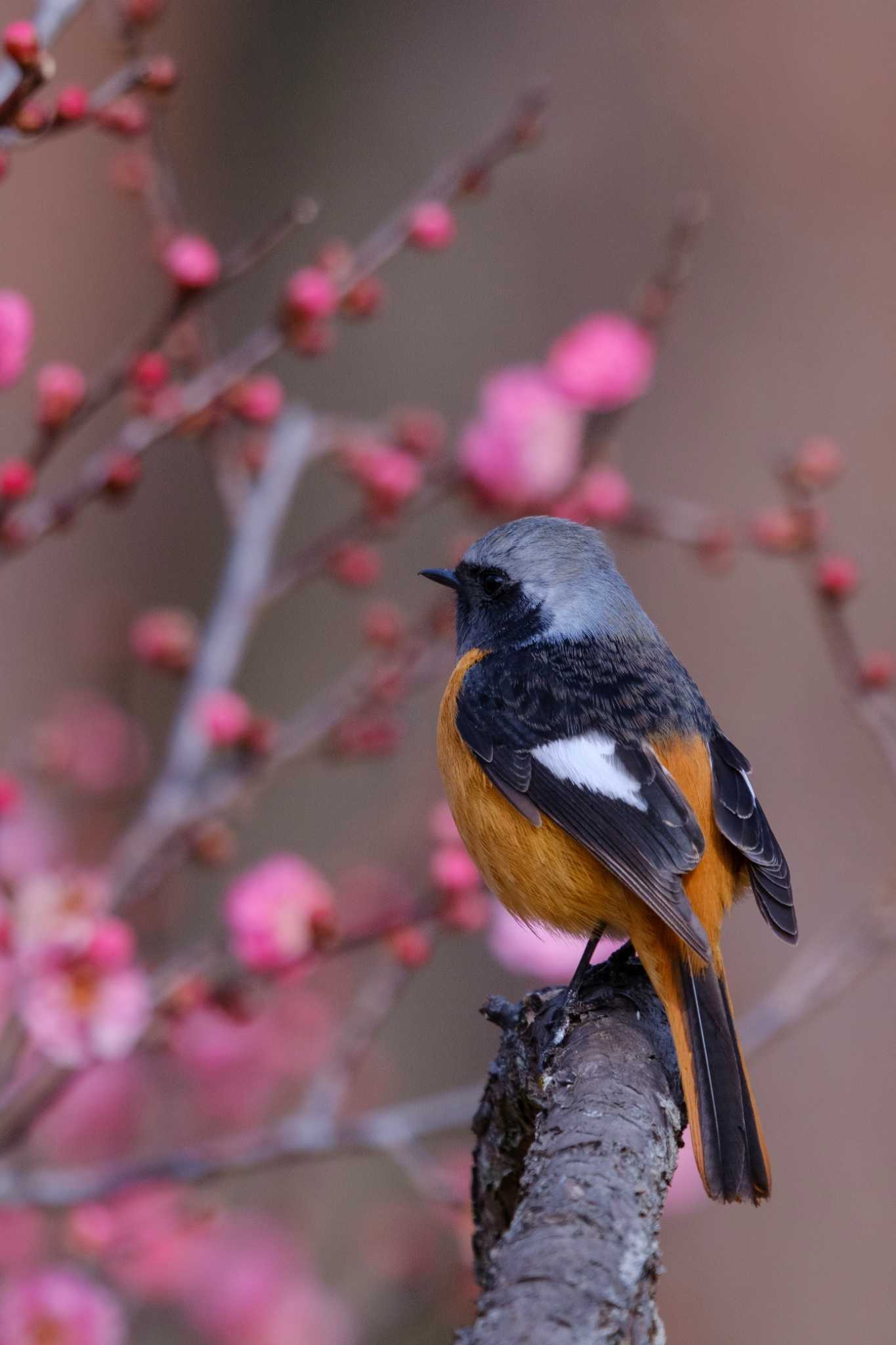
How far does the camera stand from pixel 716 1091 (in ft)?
7.55

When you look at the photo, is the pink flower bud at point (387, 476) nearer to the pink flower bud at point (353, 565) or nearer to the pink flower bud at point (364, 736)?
the pink flower bud at point (353, 565)

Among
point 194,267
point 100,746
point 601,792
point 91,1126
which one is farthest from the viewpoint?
point 91,1126

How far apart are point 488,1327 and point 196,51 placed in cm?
650

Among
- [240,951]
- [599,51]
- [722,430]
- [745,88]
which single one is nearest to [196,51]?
[599,51]

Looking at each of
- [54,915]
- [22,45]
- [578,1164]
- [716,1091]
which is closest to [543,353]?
[54,915]

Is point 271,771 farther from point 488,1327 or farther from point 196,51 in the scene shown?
point 196,51

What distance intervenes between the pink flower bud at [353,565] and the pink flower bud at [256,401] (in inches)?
14.8

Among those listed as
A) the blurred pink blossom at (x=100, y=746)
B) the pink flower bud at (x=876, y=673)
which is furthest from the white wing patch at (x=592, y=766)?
the blurred pink blossom at (x=100, y=746)

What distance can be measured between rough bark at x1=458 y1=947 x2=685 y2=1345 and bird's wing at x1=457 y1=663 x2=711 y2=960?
0.24 m

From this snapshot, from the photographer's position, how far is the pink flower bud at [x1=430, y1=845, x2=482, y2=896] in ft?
10.2

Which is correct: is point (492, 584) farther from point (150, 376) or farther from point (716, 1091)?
point (716, 1091)

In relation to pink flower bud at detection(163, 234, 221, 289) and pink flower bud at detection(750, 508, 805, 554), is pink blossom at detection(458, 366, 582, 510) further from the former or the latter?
pink flower bud at detection(163, 234, 221, 289)

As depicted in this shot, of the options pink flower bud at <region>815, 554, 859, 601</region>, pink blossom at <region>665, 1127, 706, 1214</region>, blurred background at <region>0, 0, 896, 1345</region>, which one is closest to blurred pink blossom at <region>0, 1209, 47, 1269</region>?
blurred background at <region>0, 0, 896, 1345</region>

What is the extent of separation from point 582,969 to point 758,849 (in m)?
0.42
